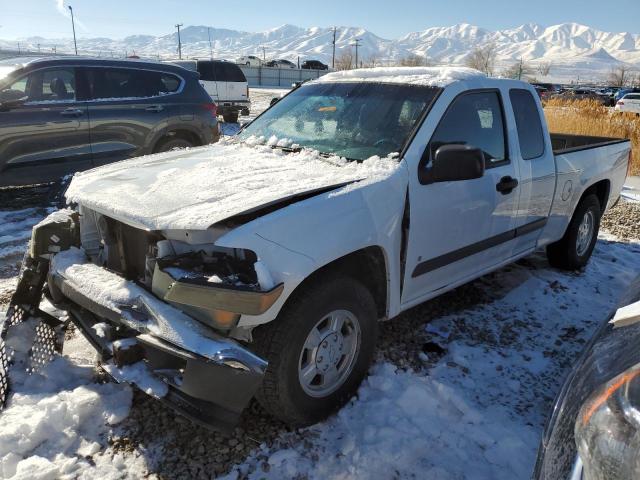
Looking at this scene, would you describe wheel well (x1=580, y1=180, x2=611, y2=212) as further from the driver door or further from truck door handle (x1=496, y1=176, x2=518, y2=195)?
truck door handle (x1=496, y1=176, x2=518, y2=195)

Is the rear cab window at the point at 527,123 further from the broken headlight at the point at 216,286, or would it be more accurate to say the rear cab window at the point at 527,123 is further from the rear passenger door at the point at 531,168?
the broken headlight at the point at 216,286

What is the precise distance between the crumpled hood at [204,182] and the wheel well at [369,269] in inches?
15.8

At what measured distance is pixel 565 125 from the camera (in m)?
11.4

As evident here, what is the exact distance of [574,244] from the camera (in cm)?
506

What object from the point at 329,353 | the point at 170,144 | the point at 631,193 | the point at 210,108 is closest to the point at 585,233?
the point at 329,353

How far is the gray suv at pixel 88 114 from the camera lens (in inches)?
245

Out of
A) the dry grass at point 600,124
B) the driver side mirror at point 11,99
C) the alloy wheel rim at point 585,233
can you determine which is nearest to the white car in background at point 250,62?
the dry grass at point 600,124

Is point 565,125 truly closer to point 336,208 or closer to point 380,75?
point 380,75

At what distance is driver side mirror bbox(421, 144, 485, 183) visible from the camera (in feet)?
9.59

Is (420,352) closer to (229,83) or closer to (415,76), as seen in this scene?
(415,76)

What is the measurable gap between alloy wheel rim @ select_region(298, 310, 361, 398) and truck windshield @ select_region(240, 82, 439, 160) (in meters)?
1.06

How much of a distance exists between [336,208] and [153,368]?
1135 millimetres

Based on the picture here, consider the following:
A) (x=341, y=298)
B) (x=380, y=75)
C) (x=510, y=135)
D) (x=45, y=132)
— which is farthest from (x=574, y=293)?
(x=45, y=132)

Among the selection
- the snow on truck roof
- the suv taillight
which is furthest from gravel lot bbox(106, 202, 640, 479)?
the suv taillight
